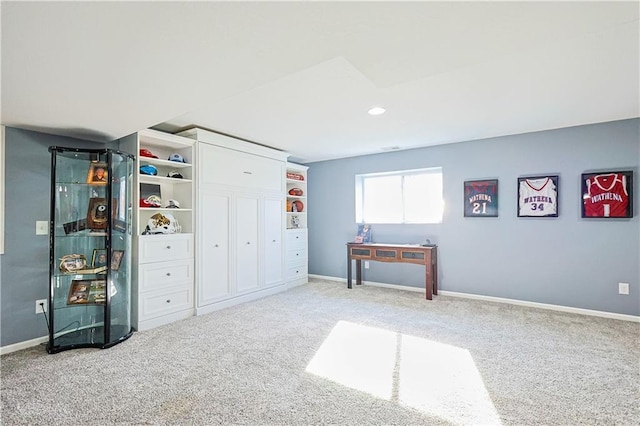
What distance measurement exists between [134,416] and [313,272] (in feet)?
14.0

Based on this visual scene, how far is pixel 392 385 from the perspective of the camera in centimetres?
213

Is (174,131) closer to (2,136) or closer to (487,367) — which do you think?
(2,136)

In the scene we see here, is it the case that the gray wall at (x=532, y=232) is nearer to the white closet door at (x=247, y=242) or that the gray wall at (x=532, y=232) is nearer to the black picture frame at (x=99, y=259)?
the white closet door at (x=247, y=242)

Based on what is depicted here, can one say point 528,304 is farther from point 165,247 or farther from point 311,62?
point 165,247

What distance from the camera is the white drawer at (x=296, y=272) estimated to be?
5038 mm

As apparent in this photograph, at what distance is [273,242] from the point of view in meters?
4.71

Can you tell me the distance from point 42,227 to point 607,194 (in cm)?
595

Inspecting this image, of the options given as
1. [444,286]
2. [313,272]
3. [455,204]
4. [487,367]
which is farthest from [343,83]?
[313,272]

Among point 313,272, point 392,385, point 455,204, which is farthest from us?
point 313,272

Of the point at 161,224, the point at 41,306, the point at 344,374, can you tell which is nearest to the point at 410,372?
the point at 344,374

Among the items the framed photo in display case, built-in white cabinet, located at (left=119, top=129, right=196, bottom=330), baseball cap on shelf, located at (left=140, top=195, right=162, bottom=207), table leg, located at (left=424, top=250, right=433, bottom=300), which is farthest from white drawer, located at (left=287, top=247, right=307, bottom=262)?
the framed photo in display case

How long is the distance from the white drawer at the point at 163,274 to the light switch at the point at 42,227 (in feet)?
2.89

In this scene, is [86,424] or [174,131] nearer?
[86,424]

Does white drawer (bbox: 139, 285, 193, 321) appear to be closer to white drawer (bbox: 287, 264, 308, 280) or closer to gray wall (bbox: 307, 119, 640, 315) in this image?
white drawer (bbox: 287, 264, 308, 280)
